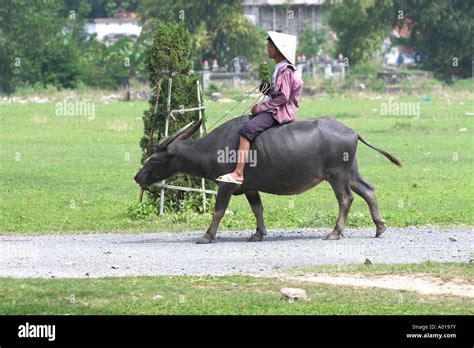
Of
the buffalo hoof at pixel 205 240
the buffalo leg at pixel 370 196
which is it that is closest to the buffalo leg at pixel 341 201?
the buffalo leg at pixel 370 196

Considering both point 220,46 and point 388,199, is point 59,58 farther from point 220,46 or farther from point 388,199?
point 388,199

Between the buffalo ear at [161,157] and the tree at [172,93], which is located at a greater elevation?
the tree at [172,93]

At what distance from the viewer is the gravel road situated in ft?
45.1

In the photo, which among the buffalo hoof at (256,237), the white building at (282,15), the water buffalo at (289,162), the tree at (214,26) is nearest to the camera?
the water buffalo at (289,162)

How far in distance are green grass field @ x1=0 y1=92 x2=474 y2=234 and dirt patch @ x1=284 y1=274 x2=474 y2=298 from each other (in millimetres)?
4535

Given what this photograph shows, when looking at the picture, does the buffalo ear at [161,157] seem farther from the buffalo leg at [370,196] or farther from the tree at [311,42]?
the tree at [311,42]

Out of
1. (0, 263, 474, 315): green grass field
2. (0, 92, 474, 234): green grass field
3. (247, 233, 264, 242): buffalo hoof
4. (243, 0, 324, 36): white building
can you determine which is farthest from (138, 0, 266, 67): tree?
(0, 263, 474, 315): green grass field

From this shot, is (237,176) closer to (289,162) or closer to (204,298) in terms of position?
(289,162)

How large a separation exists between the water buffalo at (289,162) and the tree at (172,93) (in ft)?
5.99

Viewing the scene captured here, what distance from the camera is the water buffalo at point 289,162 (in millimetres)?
15945

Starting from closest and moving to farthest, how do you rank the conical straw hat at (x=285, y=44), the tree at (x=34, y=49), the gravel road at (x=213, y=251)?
the gravel road at (x=213, y=251)
the conical straw hat at (x=285, y=44)
the tree at (x=34, y=49)

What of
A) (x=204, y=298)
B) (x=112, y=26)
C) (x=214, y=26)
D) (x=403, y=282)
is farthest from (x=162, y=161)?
(x=112, y=26)
